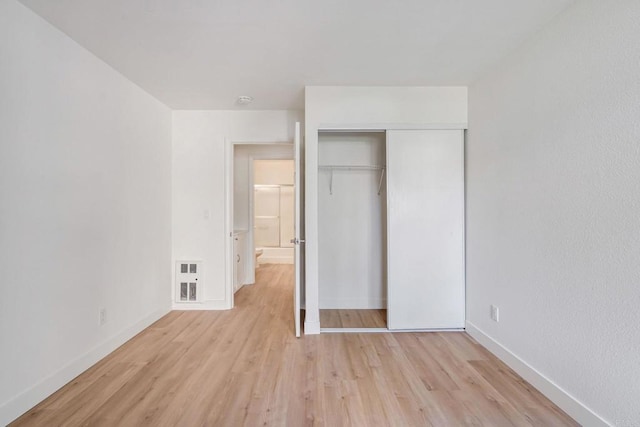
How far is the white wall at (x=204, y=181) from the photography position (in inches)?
132

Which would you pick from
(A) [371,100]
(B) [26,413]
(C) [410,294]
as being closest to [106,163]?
(B) [26,413]

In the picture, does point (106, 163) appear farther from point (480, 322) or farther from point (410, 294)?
point (480, 322)

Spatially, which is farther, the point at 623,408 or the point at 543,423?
the point at 543,423

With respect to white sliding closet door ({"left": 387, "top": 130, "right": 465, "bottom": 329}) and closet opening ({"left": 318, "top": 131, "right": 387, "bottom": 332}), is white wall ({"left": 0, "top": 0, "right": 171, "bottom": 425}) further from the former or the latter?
white sliding closet door ({"left": 387, "top": 130, "right": 465, "bottom": 329})

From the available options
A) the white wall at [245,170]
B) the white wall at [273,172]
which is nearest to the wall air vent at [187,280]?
the white wall at [245,170]

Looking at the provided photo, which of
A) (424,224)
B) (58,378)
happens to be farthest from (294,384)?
(424,224)

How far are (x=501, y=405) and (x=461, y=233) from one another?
1457 millimetres

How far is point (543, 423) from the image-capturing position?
5.17ft

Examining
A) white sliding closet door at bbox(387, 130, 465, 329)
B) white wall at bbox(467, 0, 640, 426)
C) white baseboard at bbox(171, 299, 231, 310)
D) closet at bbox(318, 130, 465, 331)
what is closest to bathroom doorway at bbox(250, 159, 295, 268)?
white baseboard at bbox(171, 299, 231, 310)

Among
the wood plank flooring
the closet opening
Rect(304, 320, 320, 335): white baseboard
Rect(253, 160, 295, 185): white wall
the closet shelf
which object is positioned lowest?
the wood plank flooring

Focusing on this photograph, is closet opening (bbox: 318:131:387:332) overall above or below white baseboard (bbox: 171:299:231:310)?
above

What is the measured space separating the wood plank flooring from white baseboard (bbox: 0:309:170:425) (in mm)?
1802

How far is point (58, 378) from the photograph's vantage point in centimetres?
186

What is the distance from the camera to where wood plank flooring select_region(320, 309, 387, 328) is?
9.59 ft
